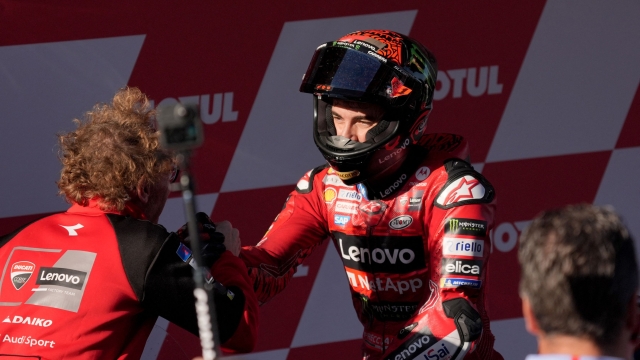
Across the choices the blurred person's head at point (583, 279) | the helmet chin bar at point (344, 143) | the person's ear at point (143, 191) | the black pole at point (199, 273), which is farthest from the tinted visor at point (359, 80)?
the blurred person's head at point (583, 279)

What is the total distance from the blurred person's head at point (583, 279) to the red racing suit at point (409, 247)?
864mm

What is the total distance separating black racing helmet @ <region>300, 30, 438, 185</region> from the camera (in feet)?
8.36

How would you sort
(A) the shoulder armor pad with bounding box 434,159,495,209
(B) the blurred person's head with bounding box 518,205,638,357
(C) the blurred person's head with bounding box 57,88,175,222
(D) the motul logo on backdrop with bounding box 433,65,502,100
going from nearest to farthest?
(B) the blurred person's head with bounding box 518,205,638,357 → (C) the blurred person's head with bounding box 57,88,175,222 → (A) the shoulder armor pad with bounding box 434,159,495,209 → (D) the motul logo on backdrop with bounding box 433,65,502,100

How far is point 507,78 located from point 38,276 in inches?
89.0

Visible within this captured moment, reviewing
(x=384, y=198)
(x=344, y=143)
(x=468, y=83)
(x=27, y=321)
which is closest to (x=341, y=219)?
(x=384, y=198)

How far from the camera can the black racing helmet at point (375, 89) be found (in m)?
2.55

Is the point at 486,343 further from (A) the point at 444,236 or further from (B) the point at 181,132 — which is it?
(B) the point at 181,132

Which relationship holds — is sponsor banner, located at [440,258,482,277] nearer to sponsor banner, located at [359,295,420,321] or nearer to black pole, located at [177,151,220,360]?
sponsor banner, located at [359,295,420,321]

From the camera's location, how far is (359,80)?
2.55 metres

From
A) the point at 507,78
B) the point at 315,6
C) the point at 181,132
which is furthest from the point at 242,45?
the point at 181,132

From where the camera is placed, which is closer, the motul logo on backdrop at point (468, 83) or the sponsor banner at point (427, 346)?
the sponsor banner at point (427, 346)

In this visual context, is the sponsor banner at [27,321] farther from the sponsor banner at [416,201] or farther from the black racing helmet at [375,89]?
the sponsor banner at [416,201]

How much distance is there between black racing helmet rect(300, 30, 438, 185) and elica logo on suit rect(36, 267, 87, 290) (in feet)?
2.53

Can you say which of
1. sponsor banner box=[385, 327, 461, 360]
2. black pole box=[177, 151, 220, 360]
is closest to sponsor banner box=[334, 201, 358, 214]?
sponsor banner box=[385, 327, 461, 360]
